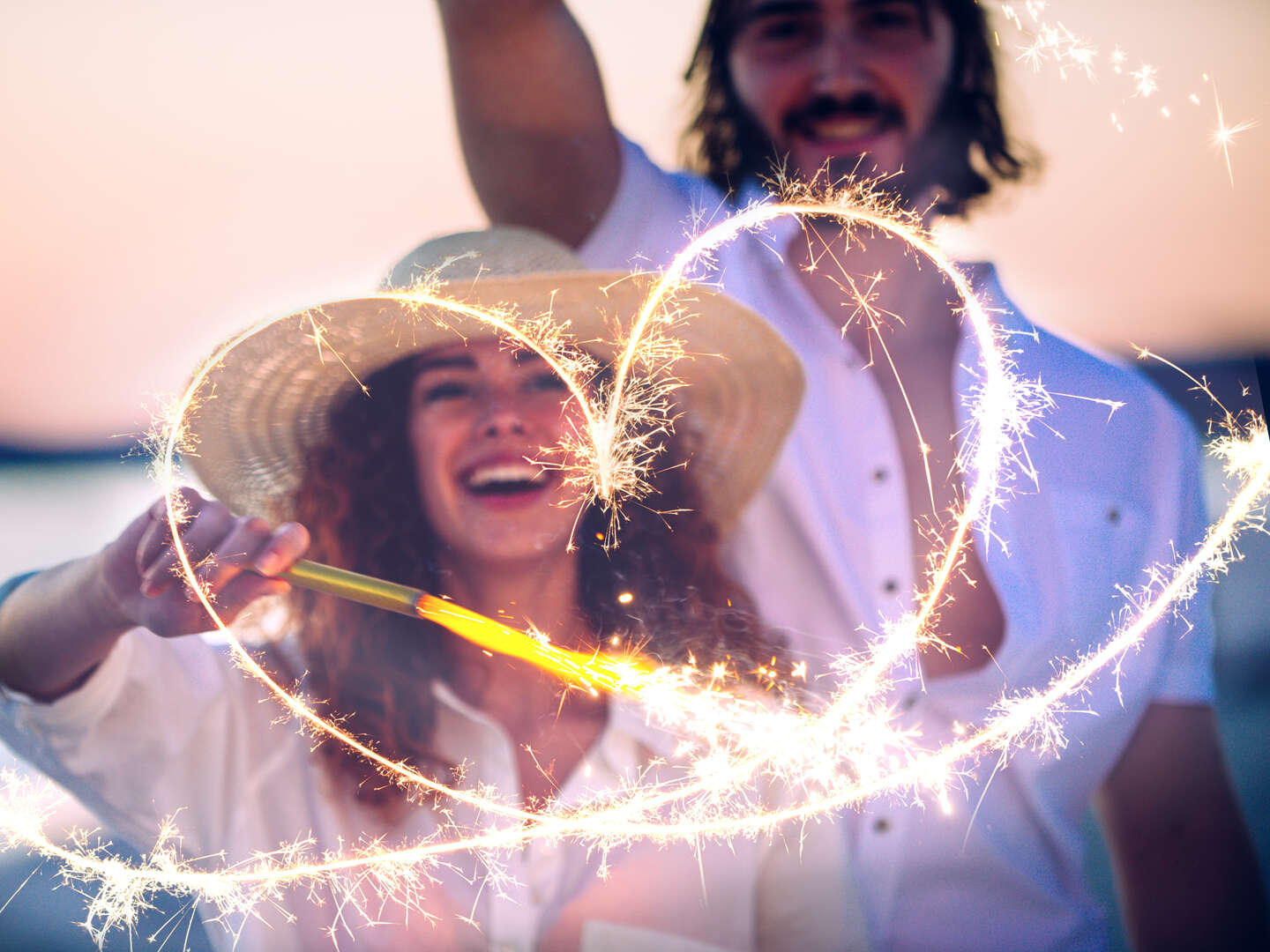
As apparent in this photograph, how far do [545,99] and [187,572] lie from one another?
2.00 feet

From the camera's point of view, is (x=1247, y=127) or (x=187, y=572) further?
(x=1247, y=127)

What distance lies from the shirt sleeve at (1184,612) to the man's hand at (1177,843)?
0.9 inches

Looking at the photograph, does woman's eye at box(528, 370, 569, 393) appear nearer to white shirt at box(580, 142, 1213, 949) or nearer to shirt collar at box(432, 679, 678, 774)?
white shirt at box(580, 142, 1213, 949)

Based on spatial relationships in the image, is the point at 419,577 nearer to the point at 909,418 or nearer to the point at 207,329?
the point at 207,329

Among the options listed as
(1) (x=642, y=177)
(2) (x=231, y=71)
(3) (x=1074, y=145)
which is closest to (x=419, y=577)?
(1) (x=642, y=177)

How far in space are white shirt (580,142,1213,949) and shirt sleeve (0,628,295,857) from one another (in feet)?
1.78

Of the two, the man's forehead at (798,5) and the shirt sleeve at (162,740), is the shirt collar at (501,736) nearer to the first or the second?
the shirt sleeve at (162,740)

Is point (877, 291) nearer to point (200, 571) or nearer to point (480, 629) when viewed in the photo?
point (480, 629)

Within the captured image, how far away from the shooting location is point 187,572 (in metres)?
0.84

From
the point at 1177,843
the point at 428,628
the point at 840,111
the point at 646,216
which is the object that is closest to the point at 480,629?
the point at 428,628

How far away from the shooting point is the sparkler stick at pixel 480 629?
33.0 inches

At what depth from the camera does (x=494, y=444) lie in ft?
2.74

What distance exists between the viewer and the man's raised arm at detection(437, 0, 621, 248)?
0.88m

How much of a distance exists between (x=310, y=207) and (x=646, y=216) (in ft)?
1.19
